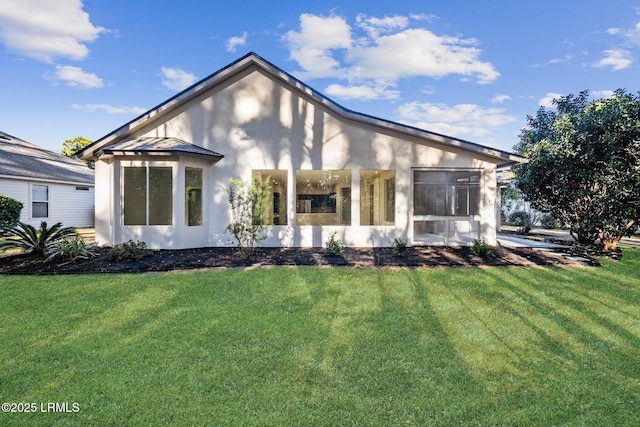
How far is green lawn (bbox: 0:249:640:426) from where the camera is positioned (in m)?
2.62

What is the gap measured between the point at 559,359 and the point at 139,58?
22125mm

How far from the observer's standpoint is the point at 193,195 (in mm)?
10430

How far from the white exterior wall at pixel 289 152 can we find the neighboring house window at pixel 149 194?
1185 mm

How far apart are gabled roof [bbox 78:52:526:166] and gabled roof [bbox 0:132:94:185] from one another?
296 inches

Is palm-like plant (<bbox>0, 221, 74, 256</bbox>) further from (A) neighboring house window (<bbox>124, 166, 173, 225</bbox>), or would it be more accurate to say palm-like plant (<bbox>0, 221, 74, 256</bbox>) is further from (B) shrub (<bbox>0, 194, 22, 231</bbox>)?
(B) shrub (<bbox>0, 194, 22, 231</bbox>)

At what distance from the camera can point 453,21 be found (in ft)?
48.4

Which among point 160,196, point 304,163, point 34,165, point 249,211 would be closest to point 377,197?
point 304,163

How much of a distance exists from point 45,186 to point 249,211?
13.4 metres

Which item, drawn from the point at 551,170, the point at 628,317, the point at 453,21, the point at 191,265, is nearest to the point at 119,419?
the point at 191,265

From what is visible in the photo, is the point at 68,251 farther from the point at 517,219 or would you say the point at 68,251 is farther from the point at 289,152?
the point at 517,219

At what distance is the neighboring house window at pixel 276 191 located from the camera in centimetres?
1078

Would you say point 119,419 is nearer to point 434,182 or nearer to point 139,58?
point 434,182

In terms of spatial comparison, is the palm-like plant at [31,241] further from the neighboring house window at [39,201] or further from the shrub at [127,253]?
the neighboring house window at [39,201]

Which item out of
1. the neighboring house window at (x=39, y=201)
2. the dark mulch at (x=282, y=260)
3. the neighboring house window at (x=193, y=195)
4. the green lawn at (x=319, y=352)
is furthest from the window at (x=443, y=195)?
the neighboring house window at (x=39, y=201)
